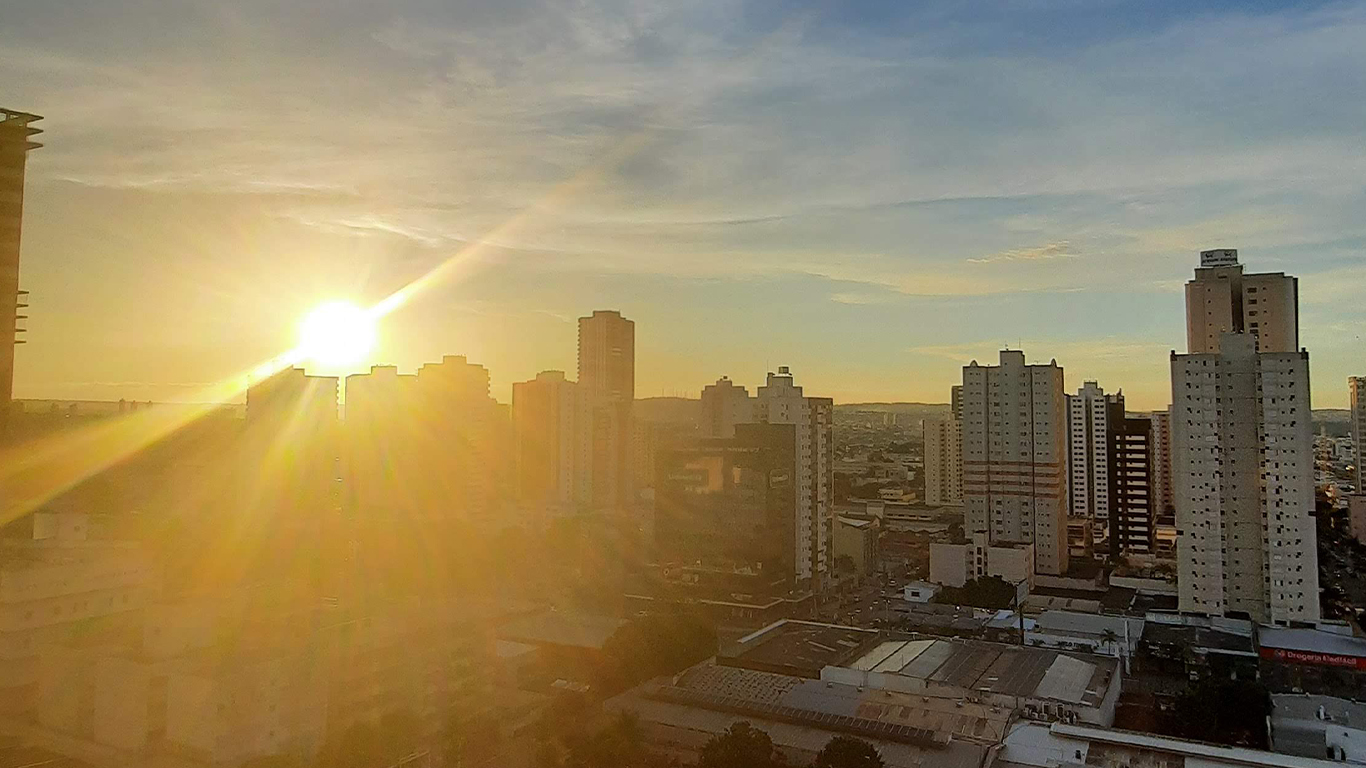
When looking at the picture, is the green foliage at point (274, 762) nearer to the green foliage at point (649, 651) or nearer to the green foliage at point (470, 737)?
the green foliage at point (470, 737)

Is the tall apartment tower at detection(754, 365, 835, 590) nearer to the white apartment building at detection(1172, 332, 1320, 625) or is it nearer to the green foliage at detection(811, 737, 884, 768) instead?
the white apartment building at detection(1172, 332, 1320, 625)

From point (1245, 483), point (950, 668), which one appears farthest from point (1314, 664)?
point (950, 668)

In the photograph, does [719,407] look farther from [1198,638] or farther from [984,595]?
[1198,638]

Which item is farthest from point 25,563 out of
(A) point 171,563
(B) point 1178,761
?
(B) point 1178,761

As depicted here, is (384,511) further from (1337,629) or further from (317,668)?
(1337,629)

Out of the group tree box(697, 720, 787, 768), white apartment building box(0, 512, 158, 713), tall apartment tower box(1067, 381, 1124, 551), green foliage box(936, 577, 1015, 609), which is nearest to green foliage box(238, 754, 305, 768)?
white apartment building box(0, 512, 158, 713)

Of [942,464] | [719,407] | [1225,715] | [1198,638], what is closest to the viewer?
[1225,715]
